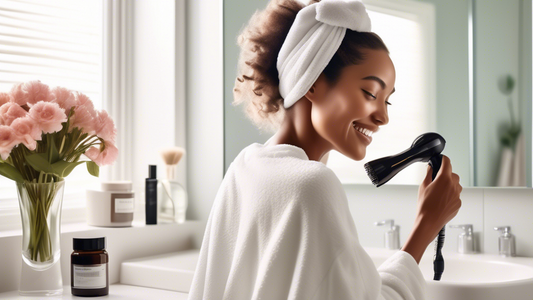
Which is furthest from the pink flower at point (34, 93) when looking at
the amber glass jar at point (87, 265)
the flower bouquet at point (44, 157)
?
the amber glass jar at point (87, 265)

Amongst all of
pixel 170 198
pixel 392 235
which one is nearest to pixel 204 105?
pixel 170 198

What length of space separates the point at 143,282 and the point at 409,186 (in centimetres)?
78

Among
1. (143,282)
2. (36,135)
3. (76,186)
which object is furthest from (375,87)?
(76,186)

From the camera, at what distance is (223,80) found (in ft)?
5.88

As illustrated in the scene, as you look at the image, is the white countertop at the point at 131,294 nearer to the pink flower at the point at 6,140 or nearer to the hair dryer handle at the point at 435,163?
the pink flower at the point at 6,140

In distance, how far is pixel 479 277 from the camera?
4.13 ft

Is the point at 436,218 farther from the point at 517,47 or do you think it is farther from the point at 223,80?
the point at 223,80

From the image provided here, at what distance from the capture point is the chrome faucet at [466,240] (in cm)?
133

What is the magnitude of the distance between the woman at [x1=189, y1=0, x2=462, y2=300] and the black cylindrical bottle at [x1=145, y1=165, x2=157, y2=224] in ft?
2.86

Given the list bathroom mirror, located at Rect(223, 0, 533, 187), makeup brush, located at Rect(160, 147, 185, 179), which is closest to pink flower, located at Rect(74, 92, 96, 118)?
makeup brush, located at Rect(160, 147, 185, 179)

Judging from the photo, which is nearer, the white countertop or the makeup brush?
the white countertop

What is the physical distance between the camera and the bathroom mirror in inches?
49.4

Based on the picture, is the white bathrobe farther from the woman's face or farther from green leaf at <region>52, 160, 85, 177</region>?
green leaf at <region>52, 160, 85, 177</region>

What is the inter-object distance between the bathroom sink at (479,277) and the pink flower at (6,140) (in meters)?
0.91
